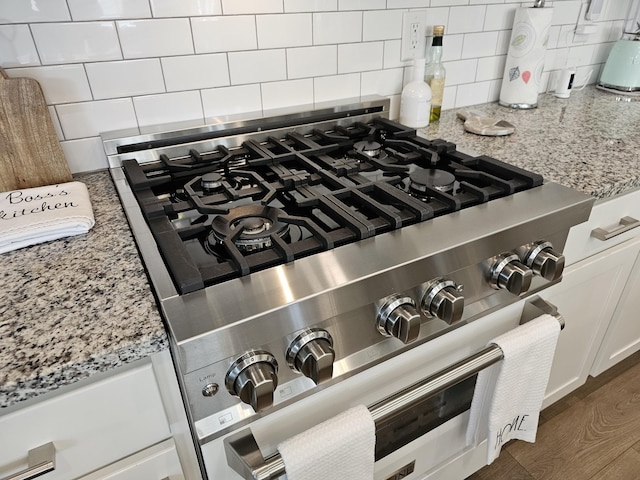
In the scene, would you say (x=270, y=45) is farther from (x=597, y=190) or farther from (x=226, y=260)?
(x=597, y=190)

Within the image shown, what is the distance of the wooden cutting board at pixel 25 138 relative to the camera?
849 mm

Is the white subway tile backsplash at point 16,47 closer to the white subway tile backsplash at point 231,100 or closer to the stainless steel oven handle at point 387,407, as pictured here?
the white subway tile backsplash at point 231,100

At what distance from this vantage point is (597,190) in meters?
0.93

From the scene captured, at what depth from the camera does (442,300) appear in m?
0.70

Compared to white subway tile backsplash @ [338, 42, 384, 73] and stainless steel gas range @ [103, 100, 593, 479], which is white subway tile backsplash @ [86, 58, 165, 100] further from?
white subway tile backsplash @ [338, 42, 384, 73]

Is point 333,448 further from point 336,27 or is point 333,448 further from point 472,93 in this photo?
point 472,93

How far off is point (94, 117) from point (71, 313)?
1.97 ft

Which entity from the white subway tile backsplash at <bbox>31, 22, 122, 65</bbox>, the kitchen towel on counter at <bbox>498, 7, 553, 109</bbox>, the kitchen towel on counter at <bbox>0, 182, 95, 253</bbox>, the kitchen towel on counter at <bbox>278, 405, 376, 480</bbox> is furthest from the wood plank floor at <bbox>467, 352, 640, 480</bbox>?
the white subway tile backsplash at <bbox>31, 22, 122, 65</bbox>

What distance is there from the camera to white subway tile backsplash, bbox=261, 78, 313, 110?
1203mm

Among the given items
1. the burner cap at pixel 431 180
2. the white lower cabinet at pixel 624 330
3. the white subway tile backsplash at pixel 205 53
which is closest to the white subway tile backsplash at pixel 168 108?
the white subway tile backsplash at pixel 205 53

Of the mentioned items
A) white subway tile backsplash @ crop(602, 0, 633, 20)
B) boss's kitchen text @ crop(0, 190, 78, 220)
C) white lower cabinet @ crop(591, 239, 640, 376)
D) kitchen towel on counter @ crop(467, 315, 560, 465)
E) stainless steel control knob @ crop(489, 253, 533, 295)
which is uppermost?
white subway tile backsplash @ crop(602, 0, 633, 20)

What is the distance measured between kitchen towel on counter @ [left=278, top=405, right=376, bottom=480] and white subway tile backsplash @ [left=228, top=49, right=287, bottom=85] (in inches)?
34.0

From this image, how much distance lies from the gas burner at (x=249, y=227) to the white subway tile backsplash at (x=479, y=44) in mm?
1070

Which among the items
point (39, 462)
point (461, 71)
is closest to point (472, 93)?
point (461, 71)
